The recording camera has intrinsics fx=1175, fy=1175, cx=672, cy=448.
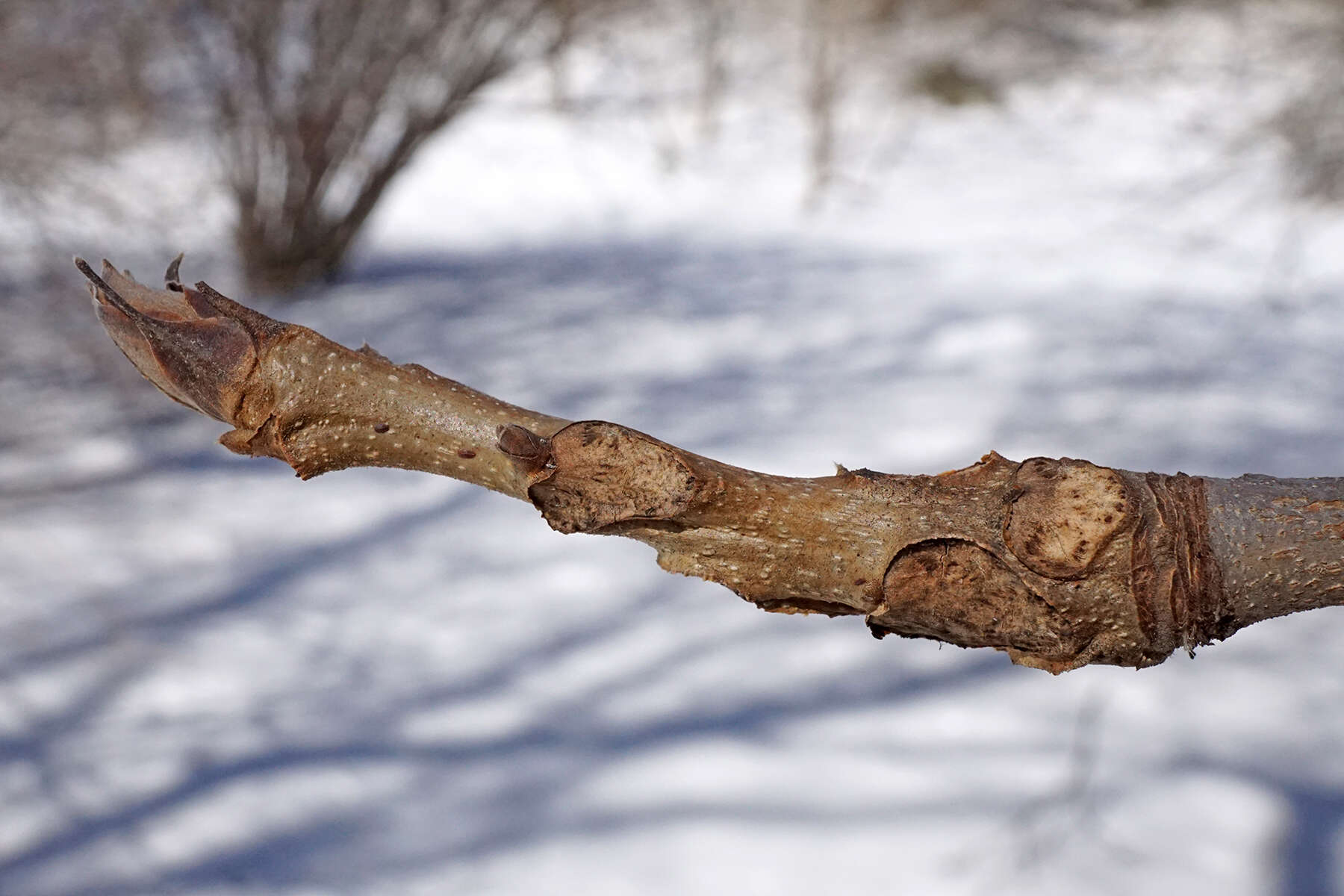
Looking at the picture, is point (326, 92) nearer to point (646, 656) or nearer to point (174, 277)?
point (646, 656)

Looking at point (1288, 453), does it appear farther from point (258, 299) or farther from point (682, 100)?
point (682, 100)

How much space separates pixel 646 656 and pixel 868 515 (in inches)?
106

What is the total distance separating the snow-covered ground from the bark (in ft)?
6.62

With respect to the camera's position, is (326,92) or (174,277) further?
(326,92)

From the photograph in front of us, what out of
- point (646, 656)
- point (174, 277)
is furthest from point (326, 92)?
point (174, 277)

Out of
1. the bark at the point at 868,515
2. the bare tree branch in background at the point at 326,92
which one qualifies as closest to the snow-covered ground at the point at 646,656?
the bare tree branch in background at the point at 326,92

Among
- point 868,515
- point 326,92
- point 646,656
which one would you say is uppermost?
point 326,92

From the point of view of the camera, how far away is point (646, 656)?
324 centimetres

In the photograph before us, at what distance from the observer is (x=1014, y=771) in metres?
2.80

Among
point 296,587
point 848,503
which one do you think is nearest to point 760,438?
point 296,587

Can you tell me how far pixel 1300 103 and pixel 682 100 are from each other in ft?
16.0

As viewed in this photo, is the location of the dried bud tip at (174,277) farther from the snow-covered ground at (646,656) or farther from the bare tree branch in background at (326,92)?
the bare tree branch in background at (326,92)

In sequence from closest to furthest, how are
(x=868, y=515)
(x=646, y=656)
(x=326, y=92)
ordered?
1. (x=868, y=515)
2. (x=646, y=656)
3. (x=326, y=92)

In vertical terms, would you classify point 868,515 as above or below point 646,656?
below
